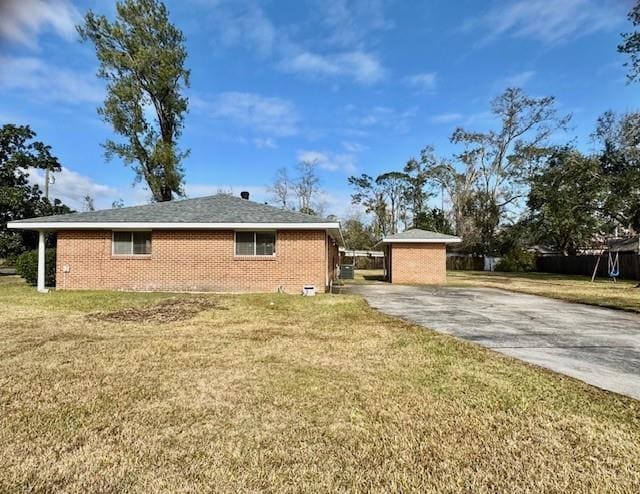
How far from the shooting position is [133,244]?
13.8 metres

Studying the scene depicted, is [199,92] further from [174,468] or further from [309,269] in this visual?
[174,468]

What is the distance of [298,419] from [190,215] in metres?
11.9

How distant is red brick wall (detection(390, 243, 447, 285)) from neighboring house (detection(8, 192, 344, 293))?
782 cm

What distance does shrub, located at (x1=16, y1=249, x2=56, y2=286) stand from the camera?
15.0 meters

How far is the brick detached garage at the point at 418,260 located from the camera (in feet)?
66.9

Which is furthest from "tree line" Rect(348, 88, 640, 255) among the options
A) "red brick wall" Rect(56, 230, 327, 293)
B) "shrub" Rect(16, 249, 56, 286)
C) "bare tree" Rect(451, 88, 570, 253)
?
"shrub" Rect(16, 249, 56, 286)

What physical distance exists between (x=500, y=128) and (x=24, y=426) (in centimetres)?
4303

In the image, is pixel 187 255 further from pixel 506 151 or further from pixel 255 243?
pixel 506 151

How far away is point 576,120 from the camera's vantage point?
35.3 meters

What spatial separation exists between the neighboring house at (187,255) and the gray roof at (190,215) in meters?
0.03

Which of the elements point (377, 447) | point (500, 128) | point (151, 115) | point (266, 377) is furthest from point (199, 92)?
point (500, 128)

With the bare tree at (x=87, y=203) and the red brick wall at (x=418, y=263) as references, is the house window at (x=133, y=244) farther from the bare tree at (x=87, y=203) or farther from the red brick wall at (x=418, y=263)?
the bare tree at (x=87, y=203)

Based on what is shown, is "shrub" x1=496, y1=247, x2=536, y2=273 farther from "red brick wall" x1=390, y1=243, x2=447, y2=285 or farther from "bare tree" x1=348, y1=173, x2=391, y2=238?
"red brick wall" x1=390, y1=243, x2=447, y2=285

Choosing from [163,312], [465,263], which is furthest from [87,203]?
[163,312]
